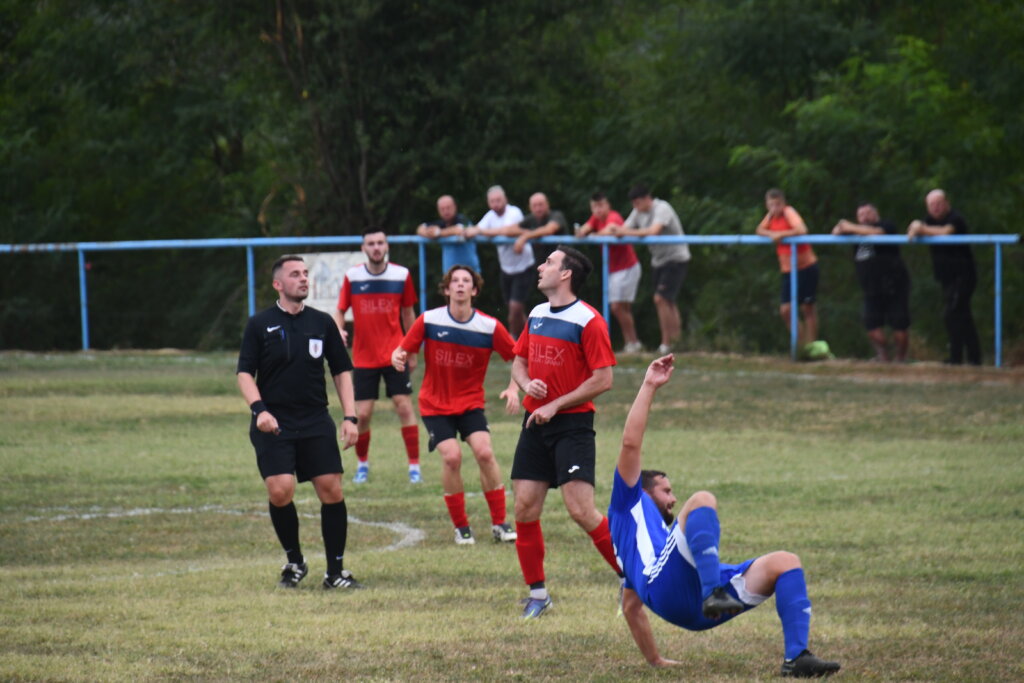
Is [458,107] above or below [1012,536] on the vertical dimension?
above

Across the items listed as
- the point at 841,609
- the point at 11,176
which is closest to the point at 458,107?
the point at 11,176

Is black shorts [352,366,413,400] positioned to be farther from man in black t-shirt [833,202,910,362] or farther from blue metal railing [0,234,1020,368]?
man in black t-shirt [833,202,910,362]

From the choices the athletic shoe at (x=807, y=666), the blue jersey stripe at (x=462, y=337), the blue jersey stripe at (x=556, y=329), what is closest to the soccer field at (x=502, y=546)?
the athletic shoe at (x=807, y=666)

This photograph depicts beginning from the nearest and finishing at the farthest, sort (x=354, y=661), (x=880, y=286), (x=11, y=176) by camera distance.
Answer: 1. (x=354, y=661)
2. (x=880, y=286)
3. (x=11, y=176)

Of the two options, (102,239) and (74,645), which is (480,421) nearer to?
(74,645)

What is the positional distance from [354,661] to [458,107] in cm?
2257

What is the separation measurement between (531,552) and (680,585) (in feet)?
7.00

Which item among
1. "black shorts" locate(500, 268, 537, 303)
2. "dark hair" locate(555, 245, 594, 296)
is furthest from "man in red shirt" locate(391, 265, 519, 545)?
"black shorts" locate(500, 268, 537, 303)

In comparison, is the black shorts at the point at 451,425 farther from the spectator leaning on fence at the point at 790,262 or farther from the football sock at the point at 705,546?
the spectator leaning on fence at the point at 790,262

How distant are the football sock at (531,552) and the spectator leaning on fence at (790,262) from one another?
12113mm

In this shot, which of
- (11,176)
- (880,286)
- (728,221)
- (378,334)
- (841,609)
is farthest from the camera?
(11,176)

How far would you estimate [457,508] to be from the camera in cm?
1085

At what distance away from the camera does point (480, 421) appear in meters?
11.1

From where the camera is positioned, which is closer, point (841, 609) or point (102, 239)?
point (841, 609)
